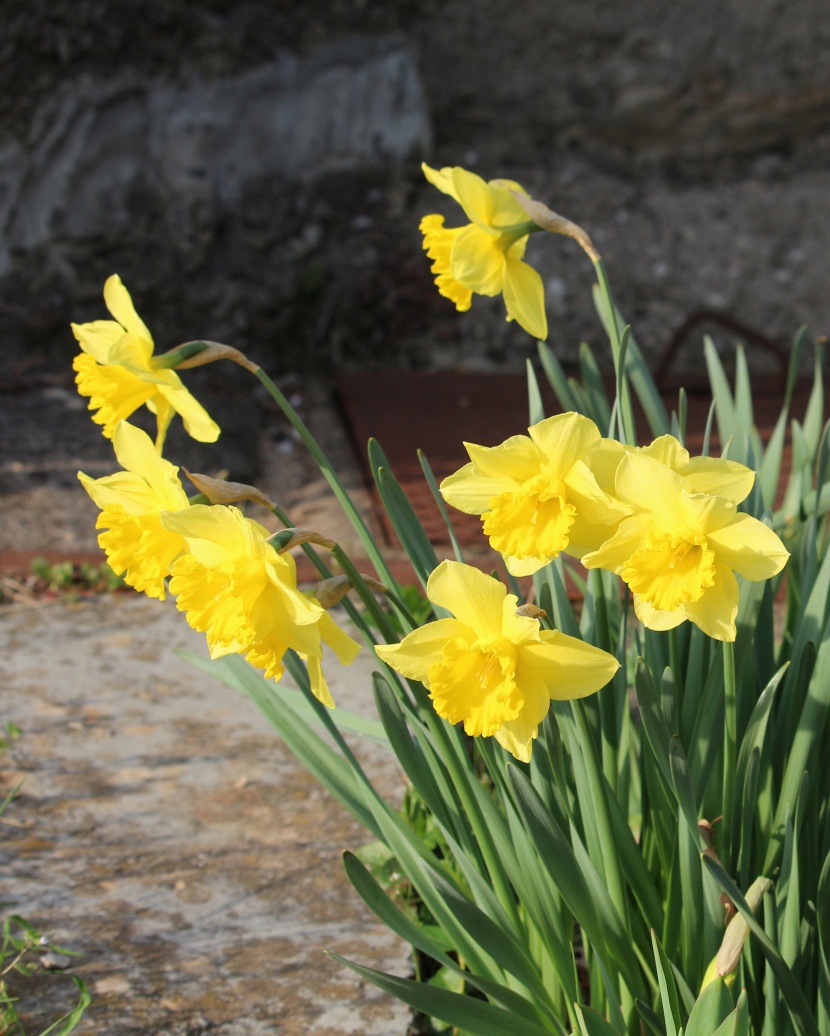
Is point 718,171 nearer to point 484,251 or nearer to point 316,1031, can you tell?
point 484,251

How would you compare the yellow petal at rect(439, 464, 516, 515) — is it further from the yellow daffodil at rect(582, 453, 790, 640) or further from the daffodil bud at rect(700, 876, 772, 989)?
the daffodil bud at rect(700, 876, 772, 989)

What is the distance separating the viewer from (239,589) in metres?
0.80

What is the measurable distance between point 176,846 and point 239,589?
0.82 m

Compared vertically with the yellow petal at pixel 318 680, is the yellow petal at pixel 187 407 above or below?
above

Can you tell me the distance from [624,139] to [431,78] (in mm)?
803

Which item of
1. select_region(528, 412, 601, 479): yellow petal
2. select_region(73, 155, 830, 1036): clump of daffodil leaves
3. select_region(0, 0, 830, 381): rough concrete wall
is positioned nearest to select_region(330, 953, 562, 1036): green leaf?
select_region(73, 155, 830, 1036): clump of daffodil leaves

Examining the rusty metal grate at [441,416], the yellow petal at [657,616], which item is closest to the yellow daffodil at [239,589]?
the yellow petal at [657,616]

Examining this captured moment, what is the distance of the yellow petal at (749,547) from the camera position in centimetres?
78

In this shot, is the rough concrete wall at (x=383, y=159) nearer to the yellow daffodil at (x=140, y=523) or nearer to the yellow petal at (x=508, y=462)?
the yellow daffodil at (x=140, y=523)

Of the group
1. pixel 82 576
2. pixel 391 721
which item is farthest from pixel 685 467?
pixel 82 576

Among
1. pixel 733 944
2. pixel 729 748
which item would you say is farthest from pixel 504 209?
pixel 733 944

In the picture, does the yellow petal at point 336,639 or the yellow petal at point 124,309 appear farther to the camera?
the yellow petal at point 124,309

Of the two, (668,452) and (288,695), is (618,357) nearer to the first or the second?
(668,452)

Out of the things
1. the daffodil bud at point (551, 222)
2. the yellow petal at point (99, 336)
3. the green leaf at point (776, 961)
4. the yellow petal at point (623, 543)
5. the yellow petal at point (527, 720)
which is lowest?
the green leaf at point (776, 961)
